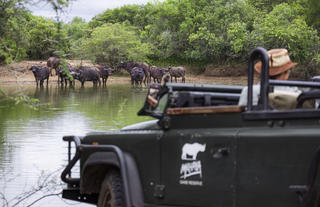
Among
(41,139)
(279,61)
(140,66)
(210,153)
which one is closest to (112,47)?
(140,66)

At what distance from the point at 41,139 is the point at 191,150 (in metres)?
10.4

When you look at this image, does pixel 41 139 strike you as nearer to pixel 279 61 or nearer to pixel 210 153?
pixel 279 61

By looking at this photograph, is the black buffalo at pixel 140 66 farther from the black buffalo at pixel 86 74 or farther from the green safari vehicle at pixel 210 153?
the green safari vehicle at pixel 210 153

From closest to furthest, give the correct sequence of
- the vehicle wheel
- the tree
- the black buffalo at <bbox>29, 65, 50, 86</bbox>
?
the vehicle wheel
the black buffalo at <bbox>29, 65, 50, 86</bbox>
the tree

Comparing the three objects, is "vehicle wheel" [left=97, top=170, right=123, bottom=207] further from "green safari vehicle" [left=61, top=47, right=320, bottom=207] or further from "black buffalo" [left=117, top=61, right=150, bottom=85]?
"black buffalo" [left=117, top=61, right=150, bottom=85]

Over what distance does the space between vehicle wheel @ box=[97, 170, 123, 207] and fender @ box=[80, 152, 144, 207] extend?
0.30ft

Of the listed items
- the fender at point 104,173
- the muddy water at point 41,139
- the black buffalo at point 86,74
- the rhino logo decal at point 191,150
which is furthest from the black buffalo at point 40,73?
the rhino logo decal at point 191,150

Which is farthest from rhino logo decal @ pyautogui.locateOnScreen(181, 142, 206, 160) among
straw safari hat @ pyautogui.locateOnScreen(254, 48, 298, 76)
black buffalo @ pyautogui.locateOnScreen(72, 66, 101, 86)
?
black buffalo @ pyautogui.locateOnScreen(72, 66, 101, 86)

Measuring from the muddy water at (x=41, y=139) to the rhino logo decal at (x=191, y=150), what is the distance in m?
2.01

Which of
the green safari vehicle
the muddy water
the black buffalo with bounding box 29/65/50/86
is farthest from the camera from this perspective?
the black buffalo with bounding box 29/65/50/86

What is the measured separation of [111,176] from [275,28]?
2098 inches

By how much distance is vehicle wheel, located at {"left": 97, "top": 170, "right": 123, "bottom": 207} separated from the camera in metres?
5.54

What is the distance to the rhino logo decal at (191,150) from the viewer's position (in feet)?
15.8

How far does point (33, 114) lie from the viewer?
22.2 m
